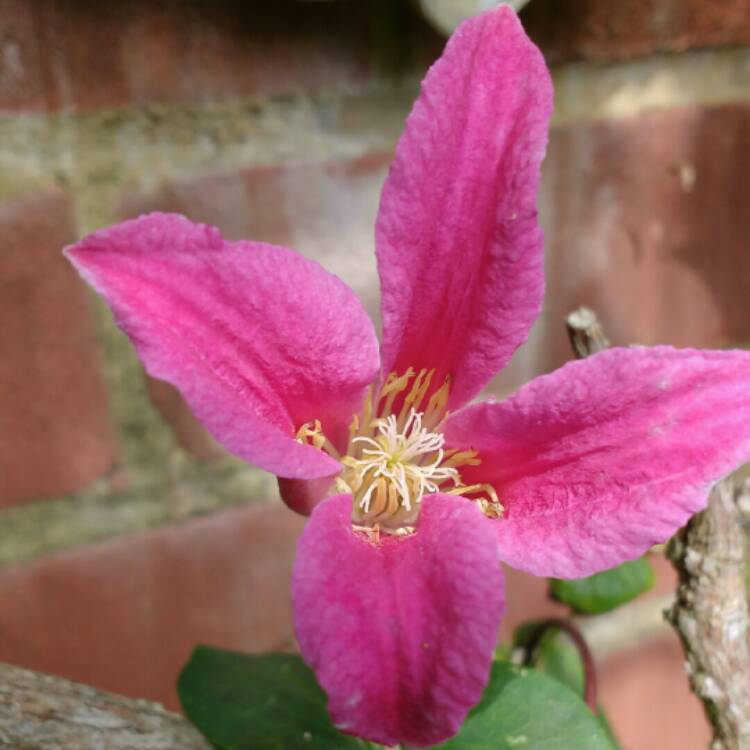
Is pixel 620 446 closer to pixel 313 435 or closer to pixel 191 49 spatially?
pixel 313 435

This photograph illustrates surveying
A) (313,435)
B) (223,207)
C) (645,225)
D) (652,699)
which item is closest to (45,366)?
(223,207)

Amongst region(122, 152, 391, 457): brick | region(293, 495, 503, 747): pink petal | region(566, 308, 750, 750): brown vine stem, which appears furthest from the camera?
region(122, 152, 391, 457): brick

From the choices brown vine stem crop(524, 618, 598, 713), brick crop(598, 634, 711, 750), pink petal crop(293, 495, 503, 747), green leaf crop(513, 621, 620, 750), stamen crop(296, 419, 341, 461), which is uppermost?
stamen crop(296, 419, 341, 461)

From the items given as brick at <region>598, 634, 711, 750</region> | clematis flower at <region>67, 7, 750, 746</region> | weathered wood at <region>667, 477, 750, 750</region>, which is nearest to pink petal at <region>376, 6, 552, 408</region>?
clematis flower at <region>67, 7, 750, 746</region>

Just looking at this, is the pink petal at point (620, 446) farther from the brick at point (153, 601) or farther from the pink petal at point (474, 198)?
the brick at point (153, 601)

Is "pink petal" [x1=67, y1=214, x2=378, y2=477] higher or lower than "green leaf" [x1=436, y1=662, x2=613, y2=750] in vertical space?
higher

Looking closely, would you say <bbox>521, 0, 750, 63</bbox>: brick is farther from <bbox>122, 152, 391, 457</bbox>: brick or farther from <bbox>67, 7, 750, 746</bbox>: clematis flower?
<bbox>67, 7, 750, 746</bbox>: clematis flower
